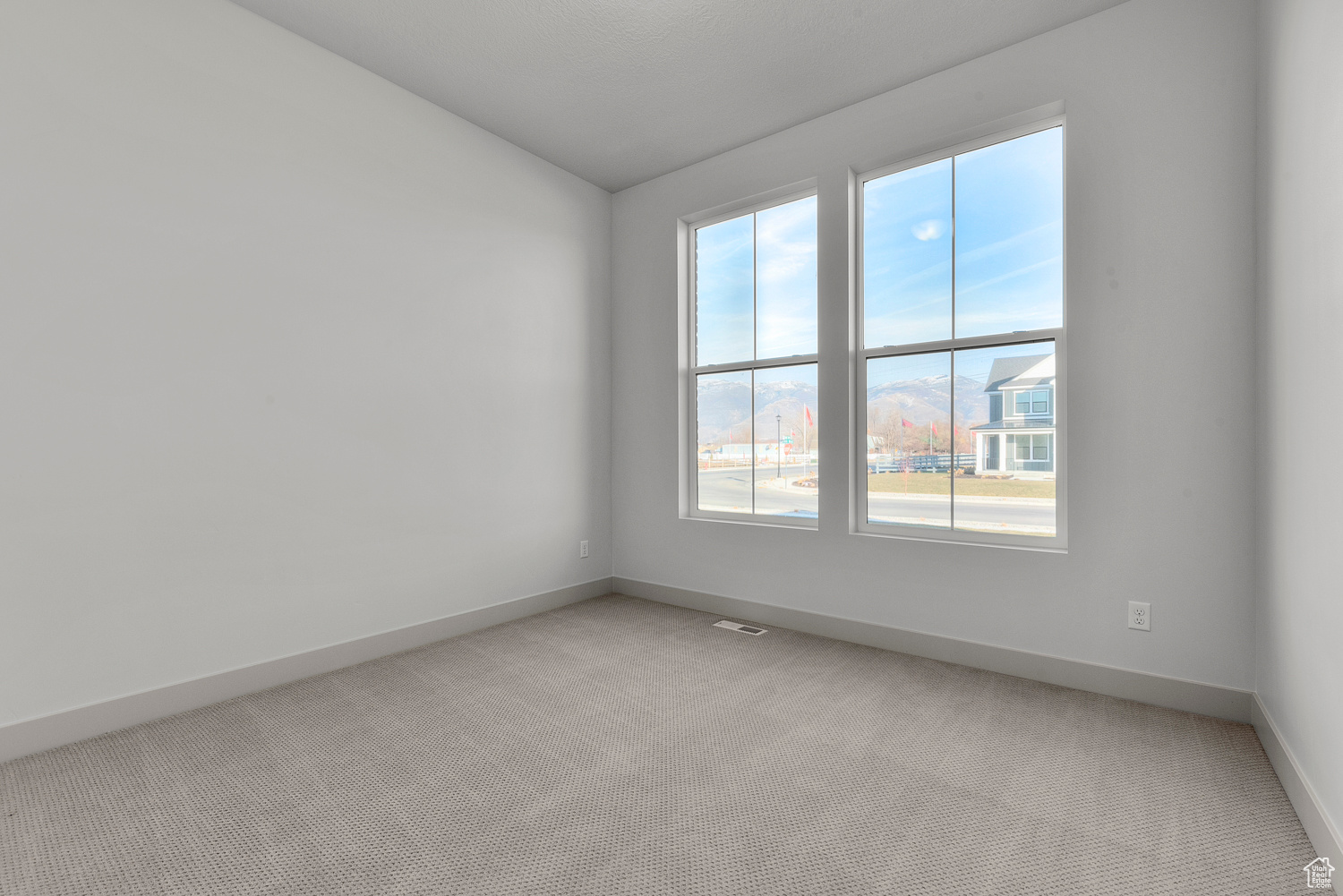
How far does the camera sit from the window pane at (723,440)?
13.2 ft

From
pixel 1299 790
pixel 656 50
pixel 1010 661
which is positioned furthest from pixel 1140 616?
pixel 656 50

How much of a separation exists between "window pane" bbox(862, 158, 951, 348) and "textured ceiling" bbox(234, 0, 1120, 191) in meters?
0.53

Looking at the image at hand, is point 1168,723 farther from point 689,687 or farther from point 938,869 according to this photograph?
point 689,687

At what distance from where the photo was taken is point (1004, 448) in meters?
3.00

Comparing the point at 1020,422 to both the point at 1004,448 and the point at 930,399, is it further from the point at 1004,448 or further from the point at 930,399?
the point at 930,399

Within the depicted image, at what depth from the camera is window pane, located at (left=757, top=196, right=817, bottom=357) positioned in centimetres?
373

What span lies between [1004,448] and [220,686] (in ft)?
12.4

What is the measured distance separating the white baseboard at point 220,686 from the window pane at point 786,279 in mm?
2412

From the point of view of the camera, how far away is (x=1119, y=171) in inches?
104

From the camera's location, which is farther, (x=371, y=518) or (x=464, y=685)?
(x=371, y=518)

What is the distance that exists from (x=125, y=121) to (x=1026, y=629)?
444 cm

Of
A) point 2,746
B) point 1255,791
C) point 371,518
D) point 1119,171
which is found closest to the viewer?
point 1255,791

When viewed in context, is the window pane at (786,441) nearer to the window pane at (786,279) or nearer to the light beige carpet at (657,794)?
the window pane at (786,279)

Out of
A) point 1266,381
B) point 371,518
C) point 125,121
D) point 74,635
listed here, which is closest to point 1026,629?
point 1266,381
